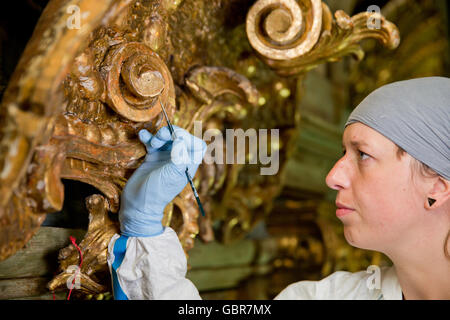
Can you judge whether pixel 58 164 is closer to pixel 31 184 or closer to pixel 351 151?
pixel 31 184

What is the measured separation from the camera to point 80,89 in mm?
493

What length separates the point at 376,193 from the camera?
0.60 m

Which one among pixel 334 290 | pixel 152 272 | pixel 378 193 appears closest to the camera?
pixel 152 272

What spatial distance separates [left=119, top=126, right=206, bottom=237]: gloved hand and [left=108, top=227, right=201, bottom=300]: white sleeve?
0.02 meters

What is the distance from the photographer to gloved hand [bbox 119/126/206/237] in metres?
0.50

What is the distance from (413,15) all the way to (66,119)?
1.60m

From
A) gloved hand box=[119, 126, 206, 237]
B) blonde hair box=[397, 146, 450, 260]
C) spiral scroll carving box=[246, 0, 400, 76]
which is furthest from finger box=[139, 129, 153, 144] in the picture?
blonde hair box=[397, 146, 450, 260]

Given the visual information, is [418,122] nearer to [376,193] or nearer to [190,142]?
[376,193]

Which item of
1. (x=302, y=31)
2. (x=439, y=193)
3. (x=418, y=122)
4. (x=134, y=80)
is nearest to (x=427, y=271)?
(x=439, y=193)

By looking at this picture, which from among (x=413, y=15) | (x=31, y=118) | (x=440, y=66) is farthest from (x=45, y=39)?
(x=440, y=66)

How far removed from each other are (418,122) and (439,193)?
11 cm

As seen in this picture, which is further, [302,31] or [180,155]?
[302,31]

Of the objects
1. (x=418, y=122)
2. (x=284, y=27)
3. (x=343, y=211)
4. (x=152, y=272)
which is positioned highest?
(x=284, y=27)
